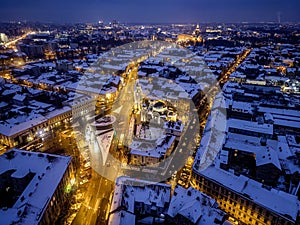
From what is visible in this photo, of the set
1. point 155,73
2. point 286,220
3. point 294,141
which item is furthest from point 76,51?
point 286,220

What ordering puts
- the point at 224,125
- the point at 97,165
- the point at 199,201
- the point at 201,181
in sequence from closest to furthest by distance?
1. the point at 199,201
2. the point at 201,181
3. the point at 97,165
4. the point at 224,125

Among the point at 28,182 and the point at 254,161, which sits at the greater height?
the point at 254,161

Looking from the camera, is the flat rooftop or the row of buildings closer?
the flat rooftop

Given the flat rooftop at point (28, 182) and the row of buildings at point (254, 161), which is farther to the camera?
the row of buildings at point (254, 161)

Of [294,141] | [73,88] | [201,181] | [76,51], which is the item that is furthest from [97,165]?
[76,51]

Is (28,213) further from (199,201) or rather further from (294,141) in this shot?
(294,141)

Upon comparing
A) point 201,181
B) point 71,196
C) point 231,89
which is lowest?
point 71,196

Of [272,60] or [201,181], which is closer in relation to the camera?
[201,181]

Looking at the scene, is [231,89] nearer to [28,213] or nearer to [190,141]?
[190,141]

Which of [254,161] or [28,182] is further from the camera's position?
[254,161]

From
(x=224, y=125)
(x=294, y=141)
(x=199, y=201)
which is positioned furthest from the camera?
(x=224, y=125)

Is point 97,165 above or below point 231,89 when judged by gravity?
below
